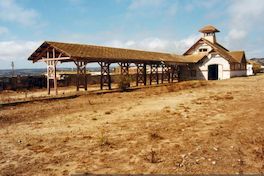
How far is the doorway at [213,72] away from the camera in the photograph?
47844mm

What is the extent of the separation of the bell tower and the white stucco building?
264 millimetres

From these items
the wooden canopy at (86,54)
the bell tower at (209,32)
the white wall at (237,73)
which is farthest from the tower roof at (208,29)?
the wooden canopy at (86,54)

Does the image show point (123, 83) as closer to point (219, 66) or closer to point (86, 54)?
point (86, 54)

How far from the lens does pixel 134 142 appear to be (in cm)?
898

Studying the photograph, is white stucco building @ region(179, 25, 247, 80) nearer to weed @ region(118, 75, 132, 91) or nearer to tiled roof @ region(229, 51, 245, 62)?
tiled roof @ region(229, 51, 245, 62)

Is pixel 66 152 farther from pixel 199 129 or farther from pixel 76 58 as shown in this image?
pixel 76 58

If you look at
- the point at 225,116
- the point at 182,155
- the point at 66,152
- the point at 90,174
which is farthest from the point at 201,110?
the point at 90,174

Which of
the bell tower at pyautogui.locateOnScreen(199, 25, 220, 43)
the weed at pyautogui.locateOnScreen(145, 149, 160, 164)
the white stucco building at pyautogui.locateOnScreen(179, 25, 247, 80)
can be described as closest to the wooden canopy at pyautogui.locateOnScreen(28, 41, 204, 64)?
the white stucco building at pyautogui.locateOnScreen(179, 25, 247, 80)

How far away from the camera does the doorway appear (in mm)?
47844

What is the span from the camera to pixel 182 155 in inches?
299

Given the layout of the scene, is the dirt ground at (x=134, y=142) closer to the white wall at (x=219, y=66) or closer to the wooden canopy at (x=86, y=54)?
the wooden canopy at (x=86, y=54)

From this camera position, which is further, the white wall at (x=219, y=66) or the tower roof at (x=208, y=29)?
the tower roof at (x=208, y=29)

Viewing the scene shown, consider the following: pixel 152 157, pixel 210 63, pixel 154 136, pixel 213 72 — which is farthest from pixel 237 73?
pixel 152 157

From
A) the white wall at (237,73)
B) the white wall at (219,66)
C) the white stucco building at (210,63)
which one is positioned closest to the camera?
the white wall at (219,66)
